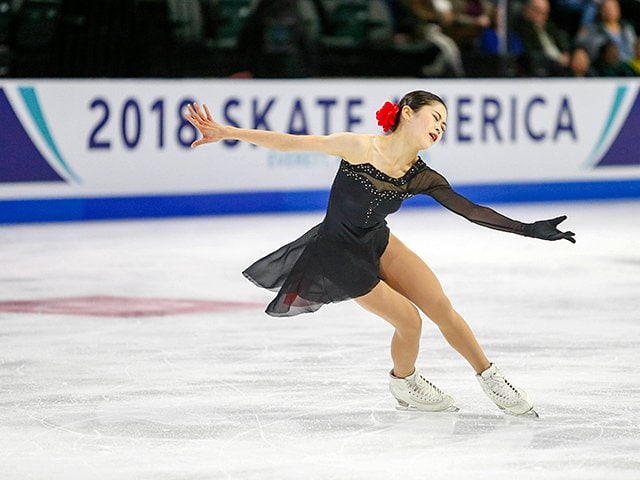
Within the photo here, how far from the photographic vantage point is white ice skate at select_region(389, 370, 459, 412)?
3848 millimetres

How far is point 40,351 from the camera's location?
186 inches

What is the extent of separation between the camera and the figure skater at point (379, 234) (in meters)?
3.70

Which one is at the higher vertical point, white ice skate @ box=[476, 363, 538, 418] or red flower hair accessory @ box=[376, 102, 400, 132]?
red flower hair accessory @ box=[376, 102, 400, 132]

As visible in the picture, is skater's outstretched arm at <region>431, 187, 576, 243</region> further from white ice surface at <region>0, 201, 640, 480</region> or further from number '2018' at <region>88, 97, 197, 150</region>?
number '2018' at <region>88, 97, 197, 150</region>

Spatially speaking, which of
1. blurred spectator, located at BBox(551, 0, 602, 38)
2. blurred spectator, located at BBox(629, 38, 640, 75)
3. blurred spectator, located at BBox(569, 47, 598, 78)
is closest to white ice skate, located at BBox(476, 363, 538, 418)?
blurred spectator, located at BBox(569, 47, 598, 78)

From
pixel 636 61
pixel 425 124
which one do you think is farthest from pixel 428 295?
pixel 636 61

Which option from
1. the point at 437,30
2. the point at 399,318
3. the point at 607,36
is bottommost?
the point at 607,36

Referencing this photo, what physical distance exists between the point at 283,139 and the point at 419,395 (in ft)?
2.68

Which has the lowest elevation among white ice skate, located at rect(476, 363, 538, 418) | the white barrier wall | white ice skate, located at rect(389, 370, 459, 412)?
the white barrier wall

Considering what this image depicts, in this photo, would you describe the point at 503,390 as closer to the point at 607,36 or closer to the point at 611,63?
the point at 611,63

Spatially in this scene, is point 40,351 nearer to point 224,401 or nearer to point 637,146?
point 224,401

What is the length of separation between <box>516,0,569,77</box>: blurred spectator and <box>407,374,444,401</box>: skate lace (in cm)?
719

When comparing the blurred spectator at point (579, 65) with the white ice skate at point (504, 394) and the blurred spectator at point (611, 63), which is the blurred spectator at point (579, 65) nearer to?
the blurred spectator at point (611, 63)

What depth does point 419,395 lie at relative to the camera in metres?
3.85
